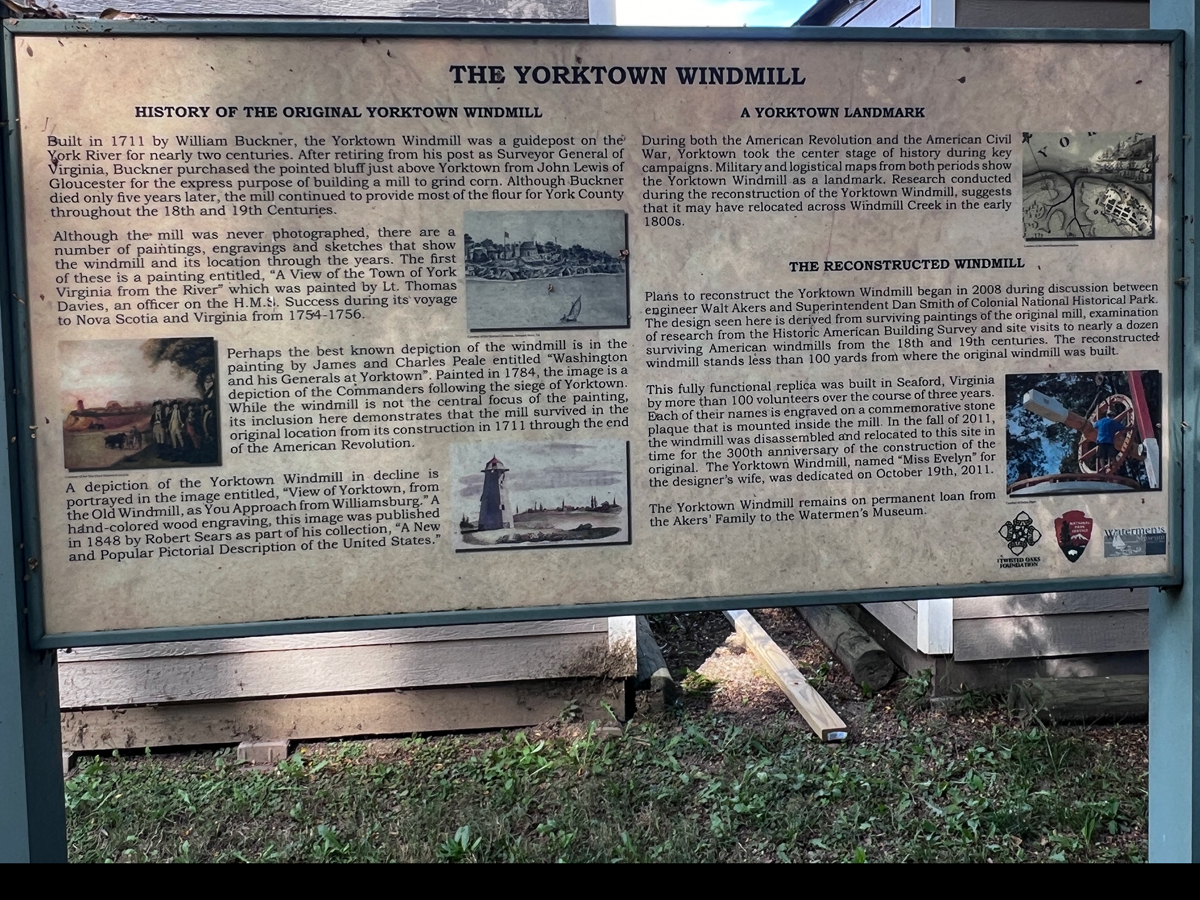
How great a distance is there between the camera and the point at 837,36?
88.4 inches

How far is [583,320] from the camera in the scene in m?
2.25

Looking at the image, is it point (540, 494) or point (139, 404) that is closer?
point (139, 404)

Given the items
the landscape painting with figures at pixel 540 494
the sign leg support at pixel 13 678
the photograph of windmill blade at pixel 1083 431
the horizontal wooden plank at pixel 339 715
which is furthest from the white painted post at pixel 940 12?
the sign leg support at pixel 13 678

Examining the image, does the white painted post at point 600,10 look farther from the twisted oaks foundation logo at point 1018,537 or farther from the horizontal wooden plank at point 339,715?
the horizontal wooden plank at point 339,715

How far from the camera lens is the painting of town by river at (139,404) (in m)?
2.11

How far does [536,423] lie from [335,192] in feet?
2.45

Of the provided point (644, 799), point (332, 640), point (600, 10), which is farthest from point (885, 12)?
point (332, 640)

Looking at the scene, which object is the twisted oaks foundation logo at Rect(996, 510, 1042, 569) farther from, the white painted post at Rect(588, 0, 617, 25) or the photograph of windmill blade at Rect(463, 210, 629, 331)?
the white painted post at Rect(588, 0, 617, 25)

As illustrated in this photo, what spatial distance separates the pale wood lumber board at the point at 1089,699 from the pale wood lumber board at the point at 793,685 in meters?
1.00

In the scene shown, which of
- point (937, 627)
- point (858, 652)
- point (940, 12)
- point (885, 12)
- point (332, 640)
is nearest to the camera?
point (332, 640)

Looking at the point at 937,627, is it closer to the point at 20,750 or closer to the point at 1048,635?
the point at 1048,635

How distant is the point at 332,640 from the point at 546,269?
2.92 meters

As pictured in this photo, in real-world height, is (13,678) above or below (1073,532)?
below

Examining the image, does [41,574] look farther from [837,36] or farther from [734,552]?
[837,36]
